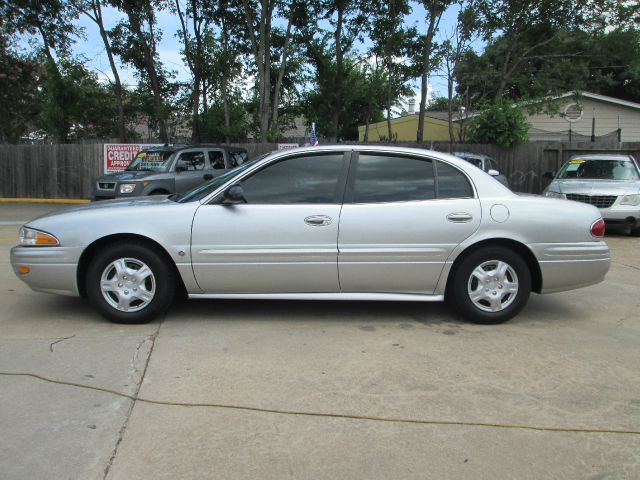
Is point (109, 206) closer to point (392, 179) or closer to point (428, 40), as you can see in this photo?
point (392, 179)

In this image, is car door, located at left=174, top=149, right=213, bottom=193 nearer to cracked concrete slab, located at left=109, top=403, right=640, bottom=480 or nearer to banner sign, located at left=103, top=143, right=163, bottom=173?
banner sign, located at left=103, top=143, right=163, bottom=173

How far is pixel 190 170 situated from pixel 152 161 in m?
0.94

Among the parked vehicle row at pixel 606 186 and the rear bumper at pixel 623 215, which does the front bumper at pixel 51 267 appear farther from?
the rear bumper at pixel 623 215

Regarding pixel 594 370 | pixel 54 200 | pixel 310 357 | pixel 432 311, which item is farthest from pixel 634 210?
pixel 54 200

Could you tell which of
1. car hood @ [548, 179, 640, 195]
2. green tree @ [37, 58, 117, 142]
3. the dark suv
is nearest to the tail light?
car hood @ [548, 179, 640, 195]

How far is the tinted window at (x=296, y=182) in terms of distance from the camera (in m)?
4.97

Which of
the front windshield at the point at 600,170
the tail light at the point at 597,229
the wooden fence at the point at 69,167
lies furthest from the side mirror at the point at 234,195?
the wooden fence at the point at 69,167

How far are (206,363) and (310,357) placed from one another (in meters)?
0.77

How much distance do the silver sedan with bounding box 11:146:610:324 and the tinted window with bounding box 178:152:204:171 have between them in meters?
7.54

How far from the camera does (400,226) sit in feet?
16.1

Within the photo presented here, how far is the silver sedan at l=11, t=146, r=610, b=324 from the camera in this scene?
4844 mm

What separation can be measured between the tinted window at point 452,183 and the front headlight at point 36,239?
3.41 m

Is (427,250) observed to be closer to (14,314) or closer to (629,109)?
(14,314)

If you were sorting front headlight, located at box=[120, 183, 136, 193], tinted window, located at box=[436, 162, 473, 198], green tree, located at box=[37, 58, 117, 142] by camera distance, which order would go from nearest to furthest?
tinted window, located at box=[436, 162, 473, 198] → front headlight, located at box=[120, 183, 136, 193] → green tree, located at box=[37, 58, 117, 142]
